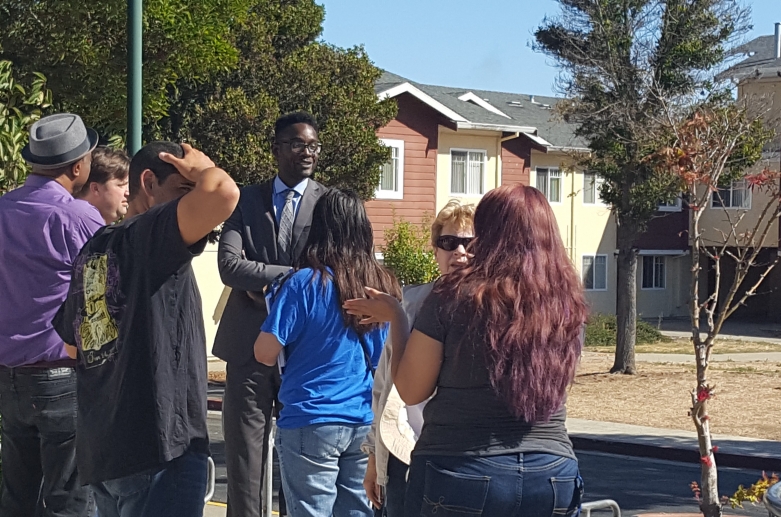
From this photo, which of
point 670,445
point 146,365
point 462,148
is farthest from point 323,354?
point 462,148

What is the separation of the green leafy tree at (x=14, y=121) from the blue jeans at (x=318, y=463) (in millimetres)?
3193

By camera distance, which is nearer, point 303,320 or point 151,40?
point 303,320

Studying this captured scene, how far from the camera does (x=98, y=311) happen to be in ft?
11.9

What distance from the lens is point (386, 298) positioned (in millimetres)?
3908

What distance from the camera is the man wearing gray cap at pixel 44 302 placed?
186 inches

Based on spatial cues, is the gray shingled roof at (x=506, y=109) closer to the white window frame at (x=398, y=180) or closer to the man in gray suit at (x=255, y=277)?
the white window frame at (x=398, y=180)

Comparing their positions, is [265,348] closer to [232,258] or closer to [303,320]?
[303,320]

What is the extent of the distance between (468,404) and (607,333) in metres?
29.7

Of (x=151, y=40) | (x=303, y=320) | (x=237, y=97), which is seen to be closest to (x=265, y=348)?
(x=303, y=320)

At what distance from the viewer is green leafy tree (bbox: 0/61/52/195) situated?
7.13m

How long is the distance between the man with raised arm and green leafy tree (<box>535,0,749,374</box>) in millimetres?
16579

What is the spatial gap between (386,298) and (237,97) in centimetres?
1562

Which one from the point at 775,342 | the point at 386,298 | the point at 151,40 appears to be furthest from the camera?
the point at 775,342

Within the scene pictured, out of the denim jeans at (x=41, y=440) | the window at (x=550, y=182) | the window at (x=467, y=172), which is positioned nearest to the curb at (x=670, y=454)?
the denim jeans at (x=41, y=440)
